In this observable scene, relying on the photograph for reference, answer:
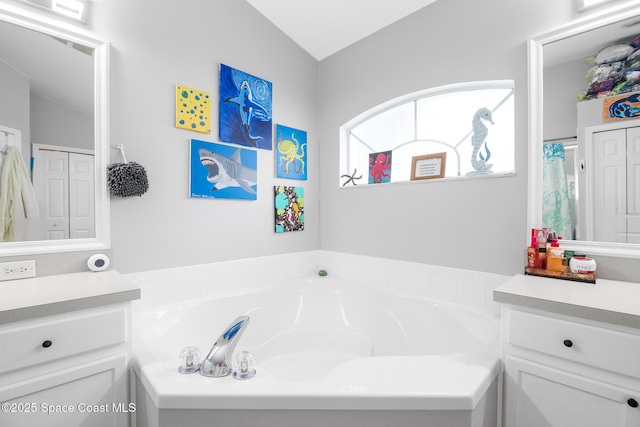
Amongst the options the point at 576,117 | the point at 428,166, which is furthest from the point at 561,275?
the point at 428,166

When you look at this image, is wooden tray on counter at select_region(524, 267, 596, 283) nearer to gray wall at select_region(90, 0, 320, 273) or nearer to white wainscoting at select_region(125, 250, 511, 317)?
white wainscoting at select_region(125, 250, 511, 317)

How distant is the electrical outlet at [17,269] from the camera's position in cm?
138

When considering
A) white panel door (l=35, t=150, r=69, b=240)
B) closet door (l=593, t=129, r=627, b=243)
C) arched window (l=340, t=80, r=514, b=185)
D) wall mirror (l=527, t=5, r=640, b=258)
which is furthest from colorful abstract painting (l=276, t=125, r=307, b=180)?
closet door (l=593, t=129, r=627, b=243)

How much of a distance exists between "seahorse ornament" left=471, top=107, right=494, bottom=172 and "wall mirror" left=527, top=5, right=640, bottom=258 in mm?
271

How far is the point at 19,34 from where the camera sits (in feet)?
4.78

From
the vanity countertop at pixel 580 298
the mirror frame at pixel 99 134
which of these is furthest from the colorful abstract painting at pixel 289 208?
the vanity countertop at pixel 580 298

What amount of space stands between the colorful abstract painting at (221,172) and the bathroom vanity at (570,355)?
1678 mm

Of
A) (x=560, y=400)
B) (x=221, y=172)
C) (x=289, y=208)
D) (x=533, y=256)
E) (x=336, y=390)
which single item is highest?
(x=221, y=172)

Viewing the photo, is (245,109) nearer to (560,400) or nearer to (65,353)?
(65,353)

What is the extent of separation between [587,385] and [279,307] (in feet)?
5.60

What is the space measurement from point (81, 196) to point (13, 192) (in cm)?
25

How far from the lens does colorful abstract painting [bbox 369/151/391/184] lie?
2.39m

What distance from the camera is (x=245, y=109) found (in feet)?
7.23

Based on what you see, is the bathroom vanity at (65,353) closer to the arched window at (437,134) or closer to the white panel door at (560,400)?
the white panel door at (560,400)
